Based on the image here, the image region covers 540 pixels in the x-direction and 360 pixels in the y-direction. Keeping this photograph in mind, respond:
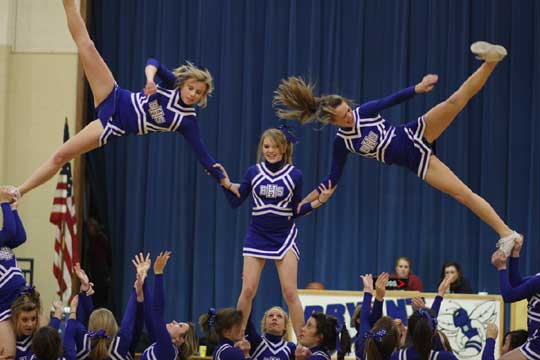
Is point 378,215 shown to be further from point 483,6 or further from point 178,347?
point 178,347

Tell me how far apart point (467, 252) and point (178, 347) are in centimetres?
619

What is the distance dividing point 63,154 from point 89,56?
2.36ft

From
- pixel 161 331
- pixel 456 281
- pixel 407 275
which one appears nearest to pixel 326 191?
pixel 161 331

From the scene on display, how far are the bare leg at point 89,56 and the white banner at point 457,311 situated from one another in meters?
3.05

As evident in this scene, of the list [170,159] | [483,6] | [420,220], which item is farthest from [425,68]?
[170,159]

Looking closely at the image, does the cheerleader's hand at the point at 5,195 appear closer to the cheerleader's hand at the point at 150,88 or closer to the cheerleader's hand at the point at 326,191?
the cheerleader's hand at the point at 150,88

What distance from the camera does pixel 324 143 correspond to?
1209 cm

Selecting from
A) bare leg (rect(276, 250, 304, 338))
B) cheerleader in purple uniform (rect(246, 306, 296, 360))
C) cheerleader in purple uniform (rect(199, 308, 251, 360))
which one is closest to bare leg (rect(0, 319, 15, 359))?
cheerleader in purple uniform (rect(199, 308, 251, 360))

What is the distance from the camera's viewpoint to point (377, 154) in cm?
709

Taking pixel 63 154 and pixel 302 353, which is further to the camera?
pixel 63 154

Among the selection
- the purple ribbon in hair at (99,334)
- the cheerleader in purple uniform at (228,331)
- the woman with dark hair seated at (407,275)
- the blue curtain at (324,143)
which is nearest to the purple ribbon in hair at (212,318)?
the cheerleader in purple uniform at (228,331)

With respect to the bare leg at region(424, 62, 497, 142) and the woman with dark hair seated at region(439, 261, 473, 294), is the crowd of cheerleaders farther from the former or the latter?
the woman with dark hair seated at region(439, 261, 473, 294)

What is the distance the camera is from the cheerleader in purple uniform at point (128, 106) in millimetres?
7152

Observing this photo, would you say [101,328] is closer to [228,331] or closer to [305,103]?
[228,331]
